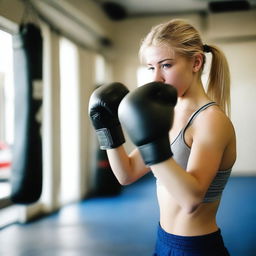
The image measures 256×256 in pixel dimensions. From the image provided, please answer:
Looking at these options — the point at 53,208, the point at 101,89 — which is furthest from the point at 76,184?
the point at 101,89

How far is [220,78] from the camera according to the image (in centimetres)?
106

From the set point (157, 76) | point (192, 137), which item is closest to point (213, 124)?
point (192, 137)

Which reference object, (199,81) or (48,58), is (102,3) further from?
(199,81)

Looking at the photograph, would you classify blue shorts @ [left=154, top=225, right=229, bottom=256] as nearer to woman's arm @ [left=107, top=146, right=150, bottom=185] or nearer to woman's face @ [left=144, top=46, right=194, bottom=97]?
woman's arm @ [left=107, top=146, right=150, bottom=185]

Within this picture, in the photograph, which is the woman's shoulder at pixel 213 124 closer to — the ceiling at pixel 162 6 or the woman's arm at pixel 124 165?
the woman's arm at pixel 124 165

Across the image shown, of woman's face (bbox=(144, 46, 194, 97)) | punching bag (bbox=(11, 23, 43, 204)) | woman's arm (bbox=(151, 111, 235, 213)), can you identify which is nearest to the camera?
woman's arm (bbox=(151, 111, 235, 213))

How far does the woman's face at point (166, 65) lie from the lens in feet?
2.93

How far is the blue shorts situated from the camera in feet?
3.10

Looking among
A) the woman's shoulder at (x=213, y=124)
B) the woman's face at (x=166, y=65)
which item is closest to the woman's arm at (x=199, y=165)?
the woman's shoulder at (x=213, y=124)

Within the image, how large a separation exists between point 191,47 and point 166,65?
101 mm

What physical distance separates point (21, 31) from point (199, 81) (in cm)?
198

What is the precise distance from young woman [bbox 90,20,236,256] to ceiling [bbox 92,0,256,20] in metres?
4.24

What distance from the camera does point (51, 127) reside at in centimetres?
403

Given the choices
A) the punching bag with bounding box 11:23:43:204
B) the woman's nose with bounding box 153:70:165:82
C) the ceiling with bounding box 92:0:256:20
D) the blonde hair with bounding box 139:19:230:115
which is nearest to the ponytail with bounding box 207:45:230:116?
the blonde hair with bounding box 139:19:230:115
